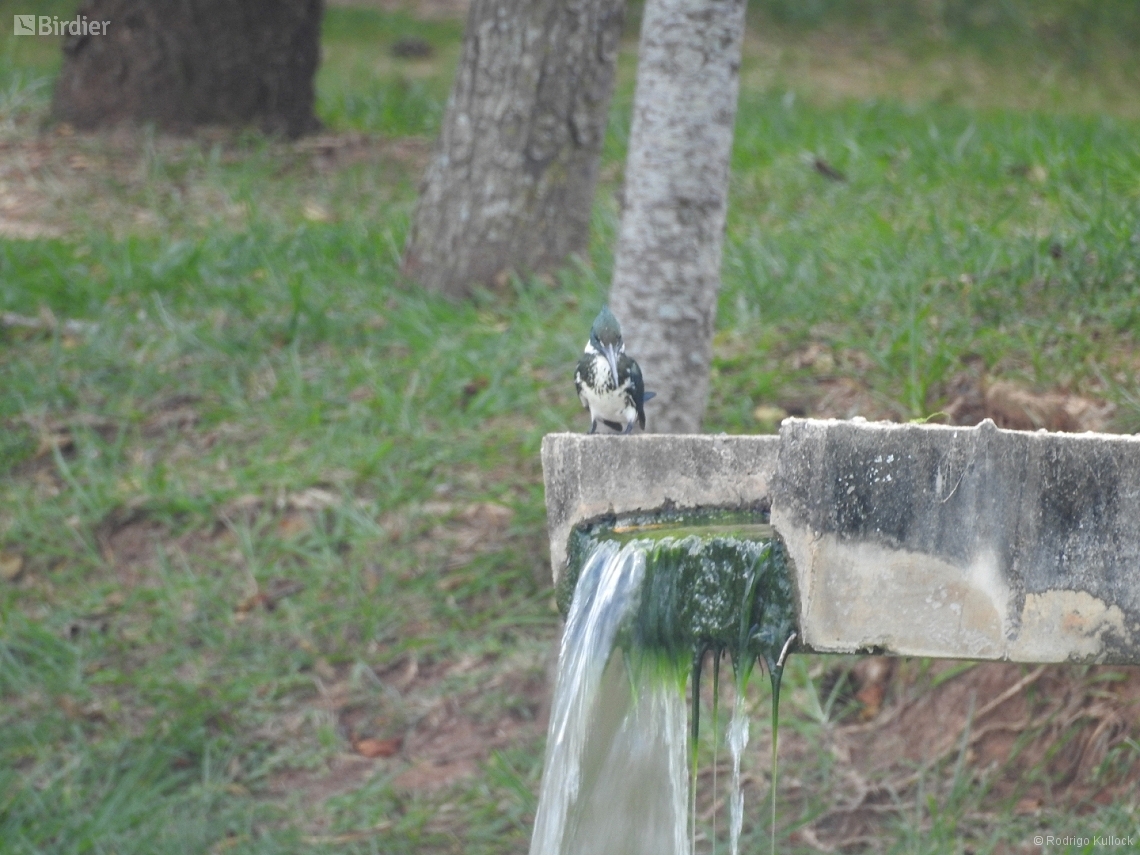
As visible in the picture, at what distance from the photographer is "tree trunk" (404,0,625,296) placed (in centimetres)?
571

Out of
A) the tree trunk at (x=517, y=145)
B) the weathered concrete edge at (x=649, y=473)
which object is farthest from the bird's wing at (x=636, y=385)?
the tree trunk at (x=517, y=145)

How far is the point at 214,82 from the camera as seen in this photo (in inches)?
304

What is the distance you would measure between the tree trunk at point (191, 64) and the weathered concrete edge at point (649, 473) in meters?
5.64

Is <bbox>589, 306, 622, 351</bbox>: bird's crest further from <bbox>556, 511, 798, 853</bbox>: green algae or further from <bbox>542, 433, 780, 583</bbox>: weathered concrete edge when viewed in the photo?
<bbox>556, 511, 798, 853</bbox>: green algae

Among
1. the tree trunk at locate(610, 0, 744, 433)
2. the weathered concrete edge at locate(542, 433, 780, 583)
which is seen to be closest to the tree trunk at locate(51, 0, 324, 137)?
the tree trunk at locate(610, 0, 744, 433)

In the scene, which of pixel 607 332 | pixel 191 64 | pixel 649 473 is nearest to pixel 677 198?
pixel 607 332

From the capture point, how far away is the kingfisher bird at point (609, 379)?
324 cm

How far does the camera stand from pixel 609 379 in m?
3.25

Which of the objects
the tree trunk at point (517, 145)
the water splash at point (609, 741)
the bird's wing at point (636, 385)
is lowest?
the water splash at point (609, 741)

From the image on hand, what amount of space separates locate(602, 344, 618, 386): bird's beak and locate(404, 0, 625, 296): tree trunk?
2.82 metres

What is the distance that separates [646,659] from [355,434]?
267 centimetres

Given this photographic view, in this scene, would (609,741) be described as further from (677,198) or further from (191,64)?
(191,64)

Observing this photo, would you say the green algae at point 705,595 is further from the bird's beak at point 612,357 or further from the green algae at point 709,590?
the bird's beak at point 612,357

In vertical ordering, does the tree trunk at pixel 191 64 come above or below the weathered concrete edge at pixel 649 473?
above
